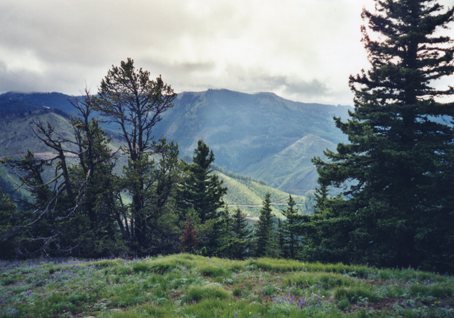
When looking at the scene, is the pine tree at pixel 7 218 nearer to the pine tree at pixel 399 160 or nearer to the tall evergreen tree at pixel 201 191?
the tall evergreen tree at pixel 201 191

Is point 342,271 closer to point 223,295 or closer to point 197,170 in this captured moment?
point 223,295

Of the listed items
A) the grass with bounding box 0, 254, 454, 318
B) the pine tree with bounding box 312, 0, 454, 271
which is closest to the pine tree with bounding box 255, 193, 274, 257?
the pine tree with bounding box 312, 0, 454, 271

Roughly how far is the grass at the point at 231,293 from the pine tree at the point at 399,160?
6.73m

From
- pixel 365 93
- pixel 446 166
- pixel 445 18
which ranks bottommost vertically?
pixel 446 166

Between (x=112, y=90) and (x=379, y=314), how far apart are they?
81.3 ft

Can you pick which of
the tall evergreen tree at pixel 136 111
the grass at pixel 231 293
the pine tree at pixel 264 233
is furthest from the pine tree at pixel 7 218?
the pine tree at pixel 264 233

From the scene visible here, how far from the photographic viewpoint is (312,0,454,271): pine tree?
16.0m

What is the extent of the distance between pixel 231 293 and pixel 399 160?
12461 millimetres

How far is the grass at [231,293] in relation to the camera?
23.9 ft

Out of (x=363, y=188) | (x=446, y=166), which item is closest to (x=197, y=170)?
(x=363, y=188)

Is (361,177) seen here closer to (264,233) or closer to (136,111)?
(136,111)

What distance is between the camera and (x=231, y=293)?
8.72 metres

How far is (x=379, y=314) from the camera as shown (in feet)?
23.3

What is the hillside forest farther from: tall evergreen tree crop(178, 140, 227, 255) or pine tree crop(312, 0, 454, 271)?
tall evergreen tree crop(178, 140, 227, 255)
